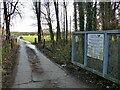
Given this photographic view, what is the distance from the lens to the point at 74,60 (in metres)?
12.1

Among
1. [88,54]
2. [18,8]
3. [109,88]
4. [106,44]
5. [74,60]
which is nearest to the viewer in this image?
[109,88]

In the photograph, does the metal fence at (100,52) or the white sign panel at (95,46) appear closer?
the metal fence at (100,52)

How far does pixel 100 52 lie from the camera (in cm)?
881

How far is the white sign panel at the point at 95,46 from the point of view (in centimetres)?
873

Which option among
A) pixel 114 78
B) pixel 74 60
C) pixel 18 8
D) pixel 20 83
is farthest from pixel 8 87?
pixel 18 8

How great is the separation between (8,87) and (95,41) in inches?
153

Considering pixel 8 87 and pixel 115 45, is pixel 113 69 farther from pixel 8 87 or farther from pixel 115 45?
pixel 8 87

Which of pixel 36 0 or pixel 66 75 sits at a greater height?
pixel 36 0

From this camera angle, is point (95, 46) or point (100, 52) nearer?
point (100, 52)

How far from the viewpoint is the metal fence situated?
773 cm

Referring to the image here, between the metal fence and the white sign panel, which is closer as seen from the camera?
the metal fence

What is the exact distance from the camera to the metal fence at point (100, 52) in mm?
7726

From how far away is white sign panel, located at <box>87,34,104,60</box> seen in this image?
8.73m

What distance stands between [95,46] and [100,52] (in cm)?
60
